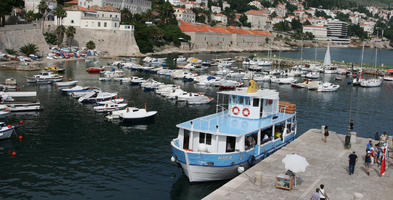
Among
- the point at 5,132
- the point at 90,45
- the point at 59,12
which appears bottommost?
the point at 5,132

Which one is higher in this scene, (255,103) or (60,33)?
(60,33)

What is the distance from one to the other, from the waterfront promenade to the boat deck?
2.28m

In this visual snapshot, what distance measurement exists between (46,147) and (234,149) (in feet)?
50.8

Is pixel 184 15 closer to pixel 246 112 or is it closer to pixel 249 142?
pixel 246 112

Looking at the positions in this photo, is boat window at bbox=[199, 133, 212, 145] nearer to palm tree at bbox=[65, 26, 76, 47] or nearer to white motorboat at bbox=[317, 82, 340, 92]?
white motorboat at bbox=[317, 82, 340, 92]

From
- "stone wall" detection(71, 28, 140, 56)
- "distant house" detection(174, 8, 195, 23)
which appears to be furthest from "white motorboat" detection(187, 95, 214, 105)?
"distant house" detection(174, 8, 195, 23)

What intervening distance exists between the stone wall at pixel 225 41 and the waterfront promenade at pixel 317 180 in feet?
412

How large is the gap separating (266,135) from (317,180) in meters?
6.41

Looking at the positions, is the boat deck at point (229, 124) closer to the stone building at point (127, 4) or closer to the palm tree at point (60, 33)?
the palm tree at point (60, 33)

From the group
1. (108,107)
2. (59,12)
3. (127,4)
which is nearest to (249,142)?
(108,107)

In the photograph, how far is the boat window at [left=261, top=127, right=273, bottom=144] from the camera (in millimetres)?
26698

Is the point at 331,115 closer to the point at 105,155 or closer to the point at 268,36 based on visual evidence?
the point at 105,155

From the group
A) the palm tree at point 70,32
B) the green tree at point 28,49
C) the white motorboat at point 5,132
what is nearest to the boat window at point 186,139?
the white motorboat at point 5,132

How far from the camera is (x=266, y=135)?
26.8 metres
